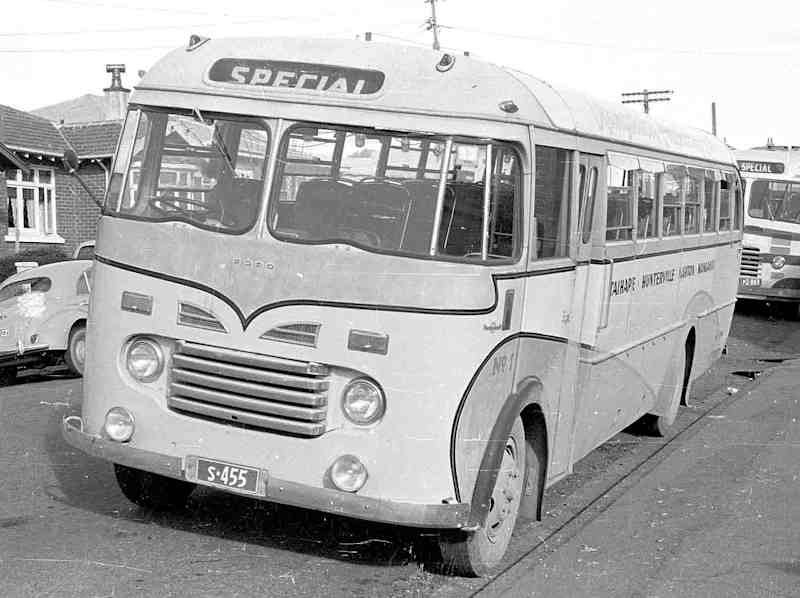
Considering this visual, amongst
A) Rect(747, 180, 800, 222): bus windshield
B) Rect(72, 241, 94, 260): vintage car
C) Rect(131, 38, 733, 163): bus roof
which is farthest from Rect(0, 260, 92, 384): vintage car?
Rect(747, 180, 800, 222): bus windshield

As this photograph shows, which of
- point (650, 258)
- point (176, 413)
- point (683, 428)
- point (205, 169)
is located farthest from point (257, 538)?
point (683, 428)

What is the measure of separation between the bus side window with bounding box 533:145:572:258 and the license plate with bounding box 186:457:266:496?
79.1 inches

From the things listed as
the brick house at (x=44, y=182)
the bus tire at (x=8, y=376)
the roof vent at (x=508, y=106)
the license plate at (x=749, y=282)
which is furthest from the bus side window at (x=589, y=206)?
the brick house at (x=44, y=182)

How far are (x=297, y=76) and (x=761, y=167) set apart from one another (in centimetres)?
2030

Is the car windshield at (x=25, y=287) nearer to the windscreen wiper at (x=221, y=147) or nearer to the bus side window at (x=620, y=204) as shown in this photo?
the bus side window at (x=620, y=204)

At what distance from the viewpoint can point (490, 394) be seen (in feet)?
19.9

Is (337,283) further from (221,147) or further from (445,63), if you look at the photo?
(445,63)

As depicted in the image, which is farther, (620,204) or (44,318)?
(44,318)

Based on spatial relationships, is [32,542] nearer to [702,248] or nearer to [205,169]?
[205,169]

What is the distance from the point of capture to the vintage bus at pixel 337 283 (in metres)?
5.77

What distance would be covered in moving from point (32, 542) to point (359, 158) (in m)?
2.92

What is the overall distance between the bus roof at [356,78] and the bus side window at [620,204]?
1.36 m

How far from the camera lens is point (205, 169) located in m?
6.36

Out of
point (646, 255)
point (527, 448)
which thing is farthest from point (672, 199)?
point (527, 448)
